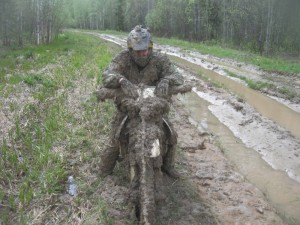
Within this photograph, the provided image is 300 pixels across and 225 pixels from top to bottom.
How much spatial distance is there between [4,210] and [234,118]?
678 centimetres

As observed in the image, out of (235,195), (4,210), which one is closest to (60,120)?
(4,210)

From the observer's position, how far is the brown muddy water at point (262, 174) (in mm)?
5519

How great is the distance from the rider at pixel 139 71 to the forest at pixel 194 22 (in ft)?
7.23

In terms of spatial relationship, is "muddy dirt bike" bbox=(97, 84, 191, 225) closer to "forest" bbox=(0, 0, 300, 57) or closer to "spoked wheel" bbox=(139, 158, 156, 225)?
"spoked wheel" bbox=(139, 158, 156, 225)

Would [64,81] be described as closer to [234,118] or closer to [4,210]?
[234,118]

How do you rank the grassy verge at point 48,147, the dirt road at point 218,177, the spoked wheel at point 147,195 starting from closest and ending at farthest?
1. the spoked wheel at point 147,195
2. the grassy verge at point 48,147
3. the dirt road at point 218,177

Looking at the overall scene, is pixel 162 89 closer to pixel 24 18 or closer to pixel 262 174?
pixel 262 174

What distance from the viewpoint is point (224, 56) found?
24266 mm

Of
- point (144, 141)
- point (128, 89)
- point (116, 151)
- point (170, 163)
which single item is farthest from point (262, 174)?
Result: point (128, 89)

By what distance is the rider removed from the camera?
4.97 metres

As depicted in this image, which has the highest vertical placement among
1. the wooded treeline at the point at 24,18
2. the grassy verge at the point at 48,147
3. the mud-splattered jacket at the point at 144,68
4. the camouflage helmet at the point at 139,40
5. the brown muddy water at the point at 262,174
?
the wooded treeline at the point at 24,18

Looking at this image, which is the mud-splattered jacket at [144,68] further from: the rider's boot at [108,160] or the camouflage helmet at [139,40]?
the rider's boot at [108,160]

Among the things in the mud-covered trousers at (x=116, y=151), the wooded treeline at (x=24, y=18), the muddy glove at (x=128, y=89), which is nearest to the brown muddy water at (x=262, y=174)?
the mud-covered trousers at (x=116, y=151)

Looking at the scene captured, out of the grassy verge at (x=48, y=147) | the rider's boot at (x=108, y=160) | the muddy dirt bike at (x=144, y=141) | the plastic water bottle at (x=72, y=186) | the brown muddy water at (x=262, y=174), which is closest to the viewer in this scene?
the muddy dirt bike at (x=144, y=141)
